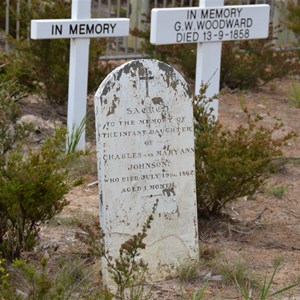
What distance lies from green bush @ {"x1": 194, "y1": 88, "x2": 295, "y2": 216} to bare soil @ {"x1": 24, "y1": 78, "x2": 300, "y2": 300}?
18cm

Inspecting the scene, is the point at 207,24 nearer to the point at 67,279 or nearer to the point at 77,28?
the point at 77,28

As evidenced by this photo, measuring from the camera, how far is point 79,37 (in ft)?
26.2

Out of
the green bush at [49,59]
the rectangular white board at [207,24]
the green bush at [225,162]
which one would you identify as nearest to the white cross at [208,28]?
the rectangular white board at [207,24]

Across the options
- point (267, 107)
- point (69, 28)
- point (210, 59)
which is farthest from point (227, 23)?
point (267, 107)

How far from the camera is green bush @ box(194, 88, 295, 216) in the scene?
245 inches

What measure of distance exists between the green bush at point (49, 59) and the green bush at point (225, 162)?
9.55ft

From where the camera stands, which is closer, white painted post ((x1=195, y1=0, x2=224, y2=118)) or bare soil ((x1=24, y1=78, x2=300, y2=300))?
bare soil ((x1=24, y1=78, x2=300, y2=300))

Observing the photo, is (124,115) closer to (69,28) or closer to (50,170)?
(50,170)

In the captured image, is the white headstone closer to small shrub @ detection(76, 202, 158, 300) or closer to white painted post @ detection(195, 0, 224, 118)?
small shrub @ detection(76, 202, 158, 300)

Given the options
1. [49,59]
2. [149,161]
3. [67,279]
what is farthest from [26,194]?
[49,59]

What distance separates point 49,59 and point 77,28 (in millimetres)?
1390

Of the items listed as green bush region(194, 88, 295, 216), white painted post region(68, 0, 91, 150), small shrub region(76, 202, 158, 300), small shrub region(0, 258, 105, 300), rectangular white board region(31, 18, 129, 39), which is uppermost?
rectangular white board region(31, 18, 129, 39)

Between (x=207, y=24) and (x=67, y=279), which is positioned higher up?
(x=207, y=24)

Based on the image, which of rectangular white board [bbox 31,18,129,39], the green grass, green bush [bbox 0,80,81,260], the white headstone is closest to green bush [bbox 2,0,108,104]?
rectangular white board [bbox 31,18,129,39]
